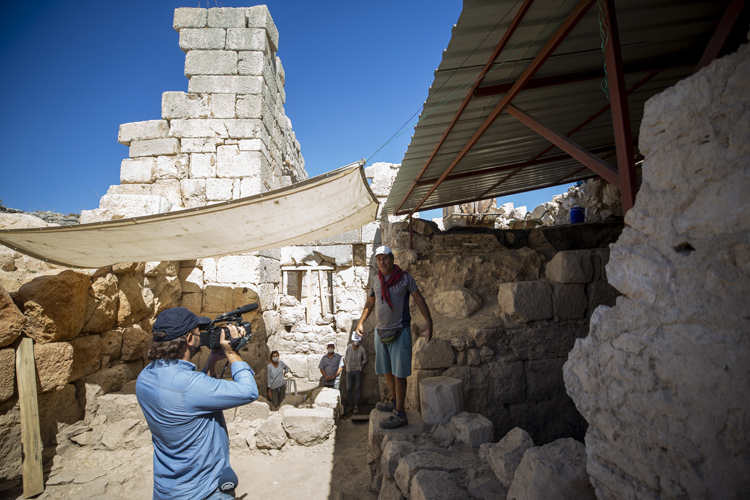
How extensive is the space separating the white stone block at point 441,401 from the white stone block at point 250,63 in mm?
5212

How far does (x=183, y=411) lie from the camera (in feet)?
5.14

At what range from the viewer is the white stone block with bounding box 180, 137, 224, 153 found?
5.46 metres

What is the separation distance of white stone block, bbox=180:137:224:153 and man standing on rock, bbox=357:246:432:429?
3834 millimetres

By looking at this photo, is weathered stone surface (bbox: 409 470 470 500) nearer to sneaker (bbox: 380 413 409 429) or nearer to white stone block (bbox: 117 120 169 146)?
sneaker (bbox: 380 413 409 429)

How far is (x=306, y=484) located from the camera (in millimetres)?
3371

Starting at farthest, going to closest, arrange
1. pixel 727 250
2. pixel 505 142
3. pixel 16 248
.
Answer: pixel 505 142, pixel 16 248, pixel 727 250

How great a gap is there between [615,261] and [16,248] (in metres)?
4.46

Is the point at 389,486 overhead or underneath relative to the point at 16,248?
underneath

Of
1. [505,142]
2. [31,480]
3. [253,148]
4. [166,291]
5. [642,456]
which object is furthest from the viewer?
[253,148]

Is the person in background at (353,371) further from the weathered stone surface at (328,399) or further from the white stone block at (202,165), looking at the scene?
the white stone block at (202,165)

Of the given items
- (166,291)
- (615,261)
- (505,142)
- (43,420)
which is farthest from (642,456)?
(166,291)

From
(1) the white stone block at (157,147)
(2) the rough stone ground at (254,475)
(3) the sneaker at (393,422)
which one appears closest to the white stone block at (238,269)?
(1) the white stone block at (157,147)

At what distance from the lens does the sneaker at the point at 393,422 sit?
2.92 metres

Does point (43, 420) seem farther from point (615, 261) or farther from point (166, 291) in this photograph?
point (615, 261)
